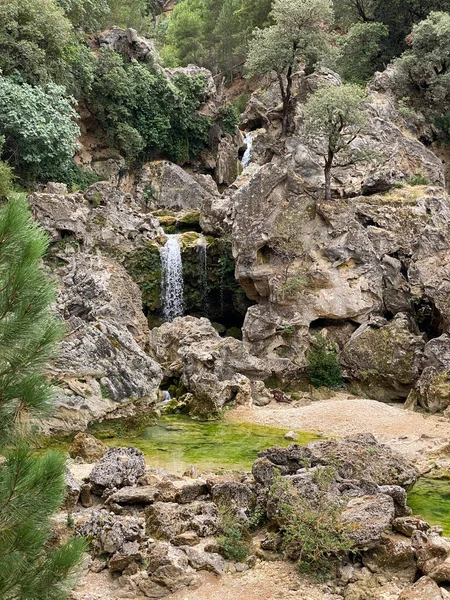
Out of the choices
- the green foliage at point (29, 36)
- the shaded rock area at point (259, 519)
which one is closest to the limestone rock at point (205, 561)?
the shaded rock area at point (259, 519)

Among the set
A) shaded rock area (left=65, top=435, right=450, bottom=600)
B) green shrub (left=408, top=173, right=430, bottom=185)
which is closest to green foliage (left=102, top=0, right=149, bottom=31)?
green shrub (left=408, top=173, right=430, bottom=185)

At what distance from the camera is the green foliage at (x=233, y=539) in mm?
7871

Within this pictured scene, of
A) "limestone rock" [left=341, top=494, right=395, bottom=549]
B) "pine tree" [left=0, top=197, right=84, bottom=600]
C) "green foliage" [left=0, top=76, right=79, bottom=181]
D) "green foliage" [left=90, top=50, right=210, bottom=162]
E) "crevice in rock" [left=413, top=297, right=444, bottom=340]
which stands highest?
"green foliage" [left=90, top=50, right=210, bottom=162]

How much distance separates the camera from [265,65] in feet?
102

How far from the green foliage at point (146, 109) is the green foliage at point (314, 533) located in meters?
30.0

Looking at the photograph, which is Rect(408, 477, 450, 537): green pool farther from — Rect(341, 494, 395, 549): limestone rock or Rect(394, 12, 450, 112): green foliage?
Rect(394, 12, 450, 112): green foliage

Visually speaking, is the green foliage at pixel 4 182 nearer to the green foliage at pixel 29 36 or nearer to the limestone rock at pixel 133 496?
the green foliage at pixel 29 36

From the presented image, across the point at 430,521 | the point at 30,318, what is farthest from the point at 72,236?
the point at 30,318

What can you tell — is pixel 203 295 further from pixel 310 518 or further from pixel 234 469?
pixel 310 518

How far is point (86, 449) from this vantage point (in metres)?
12.2

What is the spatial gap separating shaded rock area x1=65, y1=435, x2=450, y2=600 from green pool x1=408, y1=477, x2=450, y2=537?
40cm

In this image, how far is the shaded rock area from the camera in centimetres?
720

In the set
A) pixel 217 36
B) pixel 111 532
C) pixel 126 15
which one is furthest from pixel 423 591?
pixel 217 36

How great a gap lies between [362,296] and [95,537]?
15.6m
